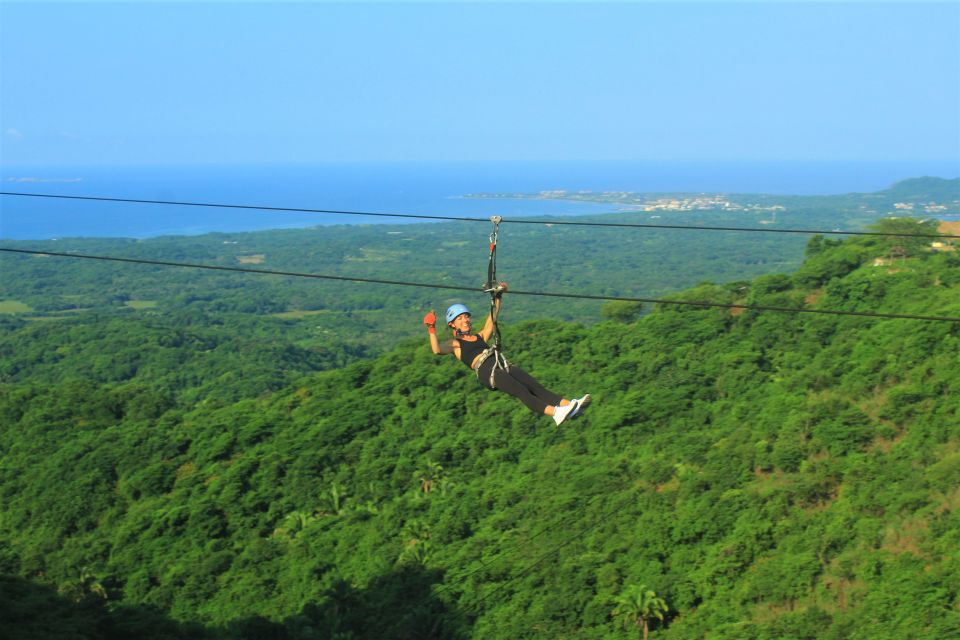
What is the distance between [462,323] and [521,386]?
94 cm

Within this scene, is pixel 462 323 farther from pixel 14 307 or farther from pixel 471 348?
pixel 14 307

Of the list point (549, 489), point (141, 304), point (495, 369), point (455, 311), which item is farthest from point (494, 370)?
point (141, 304)

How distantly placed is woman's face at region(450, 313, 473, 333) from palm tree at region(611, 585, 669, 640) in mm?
13754

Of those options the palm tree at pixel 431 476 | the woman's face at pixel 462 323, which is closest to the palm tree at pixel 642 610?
the palm tree at pixel 431 476

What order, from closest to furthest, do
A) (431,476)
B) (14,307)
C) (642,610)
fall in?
(642,610)
(431,476)
(14,307)

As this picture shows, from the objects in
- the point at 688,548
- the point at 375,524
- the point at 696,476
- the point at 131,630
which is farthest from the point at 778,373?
the point at 131,630

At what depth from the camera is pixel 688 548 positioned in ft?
79.9

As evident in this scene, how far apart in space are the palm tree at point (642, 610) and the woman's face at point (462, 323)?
13.8 m

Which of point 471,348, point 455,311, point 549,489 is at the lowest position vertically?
point 549,489

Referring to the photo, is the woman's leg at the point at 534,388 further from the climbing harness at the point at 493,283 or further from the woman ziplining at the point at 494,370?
the climbing harness at the point at 493,283

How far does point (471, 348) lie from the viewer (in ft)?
35.4

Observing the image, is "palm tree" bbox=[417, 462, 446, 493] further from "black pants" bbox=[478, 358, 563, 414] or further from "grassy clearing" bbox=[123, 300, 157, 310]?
"grassy clearing" bbox=[123, 300, 157, 310]

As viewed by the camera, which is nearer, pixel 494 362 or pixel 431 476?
pixel 494 362

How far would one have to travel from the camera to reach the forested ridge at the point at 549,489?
75.2ft
